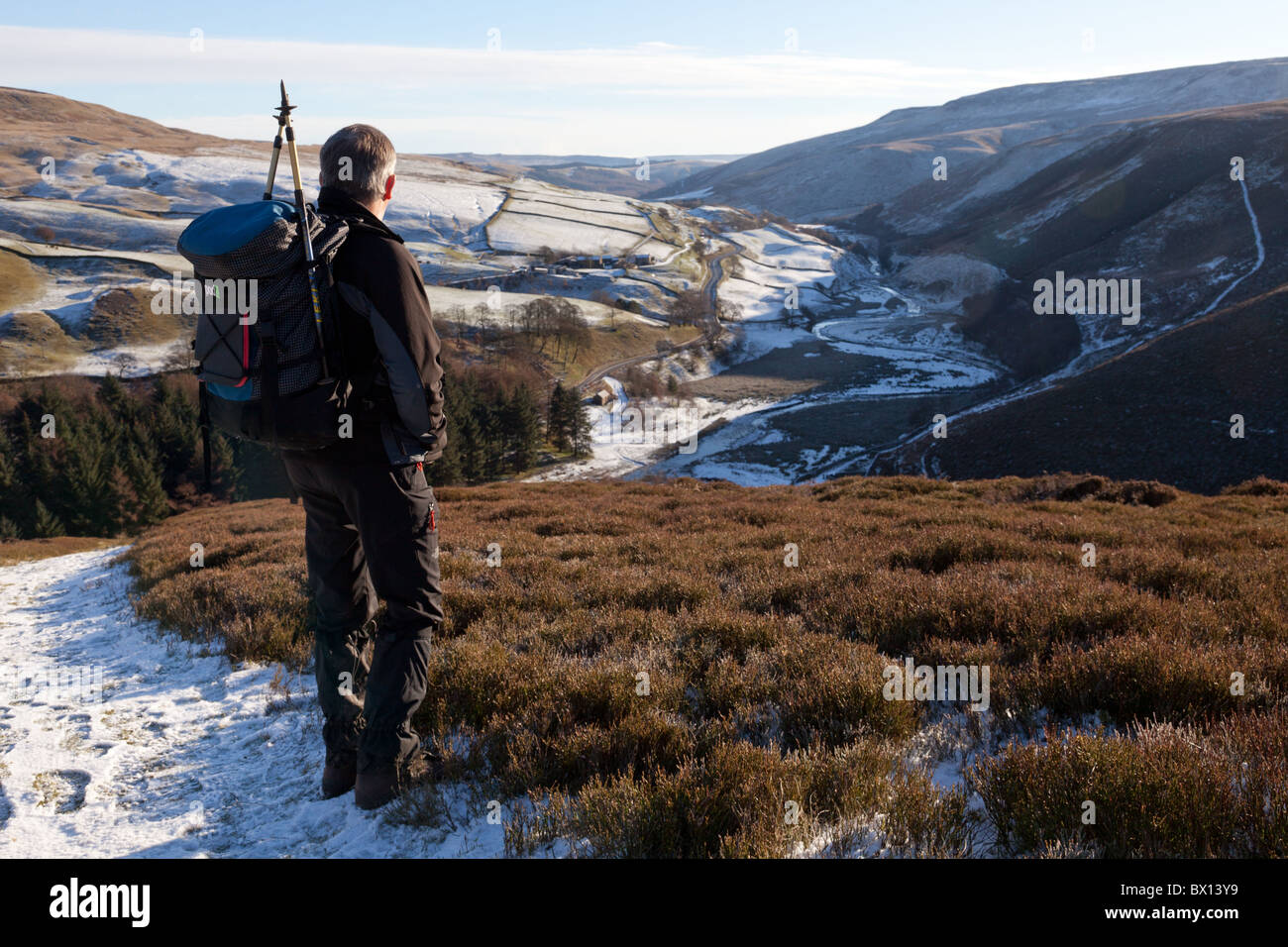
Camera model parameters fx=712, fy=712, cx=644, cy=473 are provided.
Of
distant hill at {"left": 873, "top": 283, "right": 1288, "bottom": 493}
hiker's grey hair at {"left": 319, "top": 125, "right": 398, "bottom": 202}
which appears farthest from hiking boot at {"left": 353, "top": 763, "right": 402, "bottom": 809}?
distant hill at {"left": 873, "top": 283, "right": 1288, "bottom": 493}

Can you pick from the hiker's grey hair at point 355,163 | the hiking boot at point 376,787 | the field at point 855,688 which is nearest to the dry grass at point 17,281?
the field at point 855,688

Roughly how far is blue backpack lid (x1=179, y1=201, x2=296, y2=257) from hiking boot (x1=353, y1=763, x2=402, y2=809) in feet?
9.34

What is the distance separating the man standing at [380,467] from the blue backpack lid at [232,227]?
0.36m

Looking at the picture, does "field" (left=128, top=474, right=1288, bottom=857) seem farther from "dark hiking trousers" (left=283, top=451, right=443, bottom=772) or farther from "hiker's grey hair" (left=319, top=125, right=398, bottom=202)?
"hiker's grey hair" (left=319, top=125, right=398, bottom=202)

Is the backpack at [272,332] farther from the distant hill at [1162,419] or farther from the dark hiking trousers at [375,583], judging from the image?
the distant hill at [1162,419]

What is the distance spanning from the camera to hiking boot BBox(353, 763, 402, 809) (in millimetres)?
3971

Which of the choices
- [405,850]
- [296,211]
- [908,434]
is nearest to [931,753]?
[405,850]

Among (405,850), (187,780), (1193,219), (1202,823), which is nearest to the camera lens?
(1202,823)

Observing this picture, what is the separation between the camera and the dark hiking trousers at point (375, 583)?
3.84 m

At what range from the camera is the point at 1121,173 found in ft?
398

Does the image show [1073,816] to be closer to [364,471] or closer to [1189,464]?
[364,471]

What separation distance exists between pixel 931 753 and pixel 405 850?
2861mm

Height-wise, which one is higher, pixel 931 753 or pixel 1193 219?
pixel 1193 219

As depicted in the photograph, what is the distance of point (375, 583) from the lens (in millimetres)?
3898
